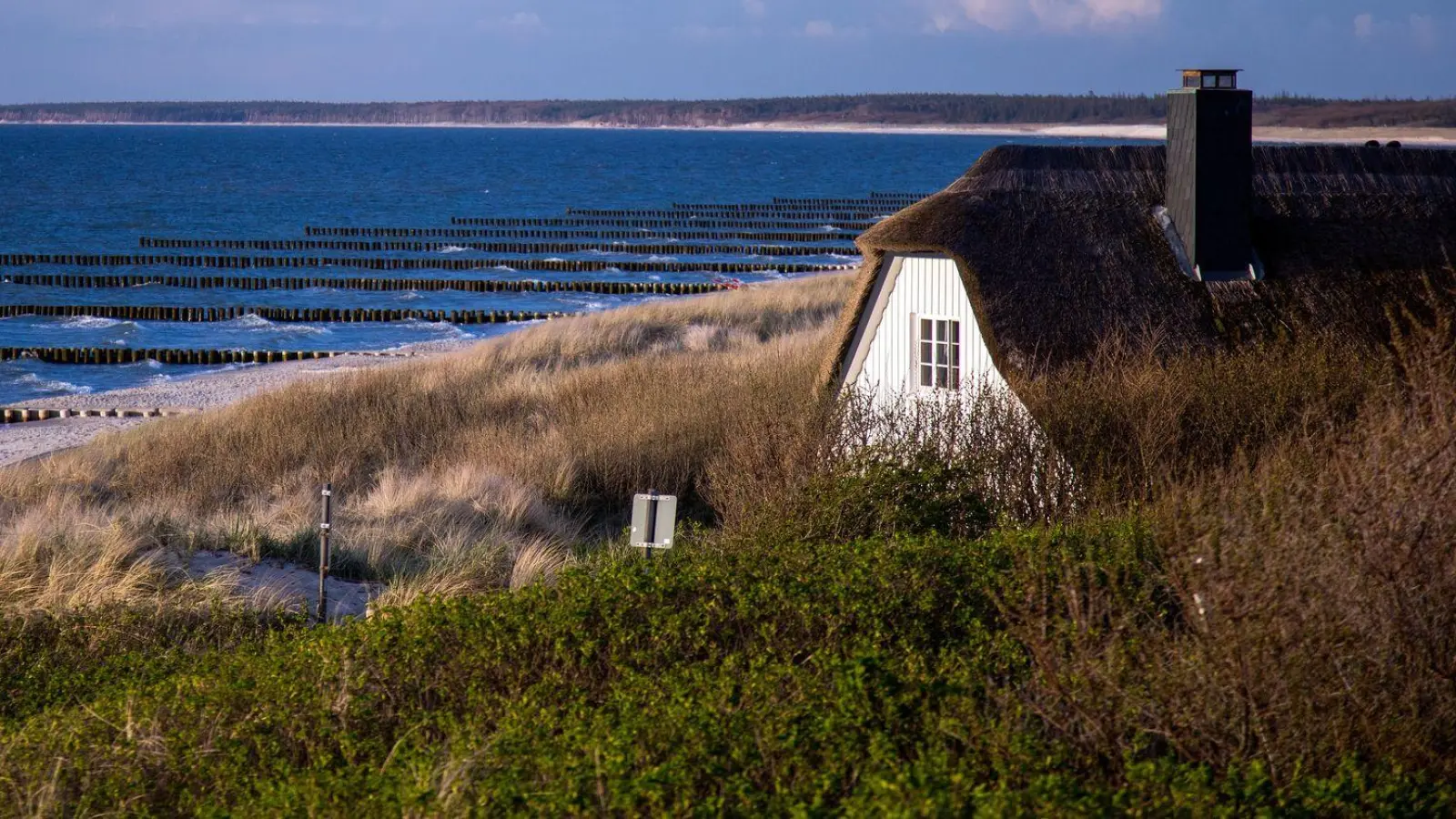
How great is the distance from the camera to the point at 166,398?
1068 inches

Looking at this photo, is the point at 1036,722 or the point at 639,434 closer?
the point at 1036,722

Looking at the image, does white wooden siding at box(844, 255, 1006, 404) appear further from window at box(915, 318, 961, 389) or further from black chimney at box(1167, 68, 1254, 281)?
black chimney at box(1167, 68, 1254, 281)

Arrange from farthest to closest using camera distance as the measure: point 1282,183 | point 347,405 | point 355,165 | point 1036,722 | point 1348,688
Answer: point 355,165 < point 347,405 < point 1282,183 < point 1036,722 < point 1348,688

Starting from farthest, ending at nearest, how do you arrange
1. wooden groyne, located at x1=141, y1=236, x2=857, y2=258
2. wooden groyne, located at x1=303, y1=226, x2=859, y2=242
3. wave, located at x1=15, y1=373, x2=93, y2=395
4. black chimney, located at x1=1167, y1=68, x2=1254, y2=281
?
wooden groyne, located at x1=303, y1=226, x2=859, y2=242, wooden groyne, located at x1=141, y1=236, x2=857, y2=258, wave, located at x1=15, y1=373, x2=93, y2=395, black chimney, located at x1=1167, y1=68, x2=1254, y2=281

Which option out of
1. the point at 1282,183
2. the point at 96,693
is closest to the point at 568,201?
the point at 1282,183

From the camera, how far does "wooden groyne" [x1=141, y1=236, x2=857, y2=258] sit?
6094 centimetres

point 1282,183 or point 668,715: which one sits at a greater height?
point 1282,183

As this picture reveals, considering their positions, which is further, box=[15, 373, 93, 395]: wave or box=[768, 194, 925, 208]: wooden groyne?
box=[768, 194, 925, 208]: wooden groyne

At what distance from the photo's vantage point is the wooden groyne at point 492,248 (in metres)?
60.9

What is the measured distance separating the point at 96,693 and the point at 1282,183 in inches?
496

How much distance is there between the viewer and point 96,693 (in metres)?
8.11

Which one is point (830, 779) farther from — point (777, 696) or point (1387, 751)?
point (1387, 751)

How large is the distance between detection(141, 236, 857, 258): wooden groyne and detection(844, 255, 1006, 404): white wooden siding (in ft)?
150

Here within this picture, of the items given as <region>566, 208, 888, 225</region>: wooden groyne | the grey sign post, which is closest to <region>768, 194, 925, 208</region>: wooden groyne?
<region>566, 208, 888, 225</region>: wooden groyne
